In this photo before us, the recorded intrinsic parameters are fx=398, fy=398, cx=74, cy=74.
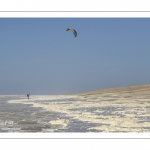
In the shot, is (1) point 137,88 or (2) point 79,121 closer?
(2) point 79,121
